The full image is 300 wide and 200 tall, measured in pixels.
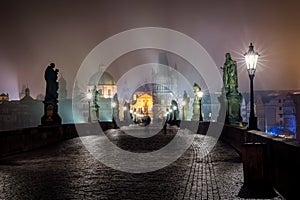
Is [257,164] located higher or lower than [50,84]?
lower

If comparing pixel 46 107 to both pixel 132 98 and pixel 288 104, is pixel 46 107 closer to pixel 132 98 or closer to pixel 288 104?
pixel 288 104

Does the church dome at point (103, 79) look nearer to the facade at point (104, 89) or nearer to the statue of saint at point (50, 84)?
the facade at point (104, 89)

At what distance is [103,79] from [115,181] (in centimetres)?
14315

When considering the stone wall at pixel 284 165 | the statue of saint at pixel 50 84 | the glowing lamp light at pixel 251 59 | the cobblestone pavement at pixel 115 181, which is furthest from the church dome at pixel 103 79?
the stone wall at pixel 284 165

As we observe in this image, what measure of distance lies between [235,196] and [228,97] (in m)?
20.9

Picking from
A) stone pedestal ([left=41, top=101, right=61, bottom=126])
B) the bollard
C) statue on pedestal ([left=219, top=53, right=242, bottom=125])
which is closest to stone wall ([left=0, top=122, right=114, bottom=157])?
stone pedestal ([left=41, top=101, right=61, bottom=126])

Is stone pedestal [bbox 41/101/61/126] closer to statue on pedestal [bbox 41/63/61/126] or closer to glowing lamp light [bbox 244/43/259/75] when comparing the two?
statue on pedestal [bbox 41/63/61/126]

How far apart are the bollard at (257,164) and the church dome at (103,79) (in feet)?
468

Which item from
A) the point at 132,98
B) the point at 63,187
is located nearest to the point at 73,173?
the point at 63,187

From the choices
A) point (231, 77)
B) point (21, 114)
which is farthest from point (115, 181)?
point (21, 114)

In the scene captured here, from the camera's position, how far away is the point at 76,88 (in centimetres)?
16662

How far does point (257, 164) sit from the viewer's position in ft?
27.8

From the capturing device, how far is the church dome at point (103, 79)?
150488 millimetres

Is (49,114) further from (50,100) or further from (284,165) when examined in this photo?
(284,165)
